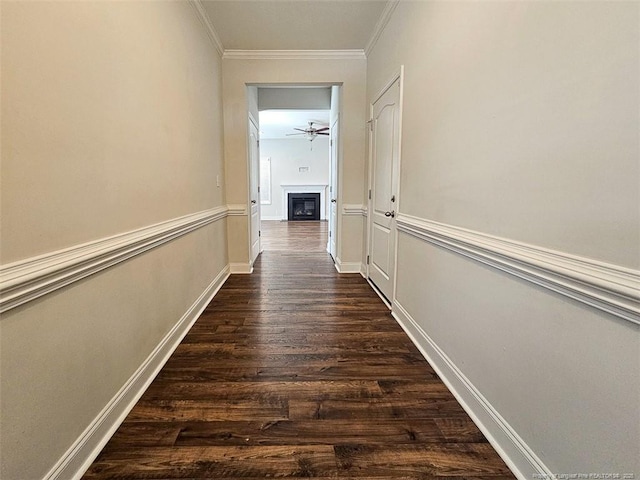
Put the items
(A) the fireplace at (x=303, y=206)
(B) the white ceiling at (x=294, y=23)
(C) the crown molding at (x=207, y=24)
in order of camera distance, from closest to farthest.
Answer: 1. (C) the crown molding at (x=207, y=24)
2. (B) the white ceiling at (x=294, y=23)
3. (A) the fireplace at (x=303, y=206)

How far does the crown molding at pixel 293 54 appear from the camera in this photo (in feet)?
11.7

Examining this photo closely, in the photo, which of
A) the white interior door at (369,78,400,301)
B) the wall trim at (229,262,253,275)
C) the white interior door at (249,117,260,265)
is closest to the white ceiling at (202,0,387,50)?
the white interior door at (369,78,400,301)

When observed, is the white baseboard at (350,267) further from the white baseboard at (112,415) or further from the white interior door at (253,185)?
the white baseboard at (112,415)

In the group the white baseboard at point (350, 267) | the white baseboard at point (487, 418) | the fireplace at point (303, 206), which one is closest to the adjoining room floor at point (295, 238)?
the white baseboard at point (350, 267)

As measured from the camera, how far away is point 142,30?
168 centimetres

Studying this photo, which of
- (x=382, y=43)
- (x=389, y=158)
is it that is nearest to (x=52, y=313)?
(x=389, y=158)

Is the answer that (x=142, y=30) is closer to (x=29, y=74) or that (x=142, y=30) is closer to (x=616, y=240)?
(x=29, y=74)

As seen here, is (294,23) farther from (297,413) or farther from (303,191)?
(303,191)

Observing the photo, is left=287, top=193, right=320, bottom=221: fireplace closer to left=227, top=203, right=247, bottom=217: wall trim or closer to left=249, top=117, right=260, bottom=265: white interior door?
left=249, top=117, right=260, bottom=265: white interior door

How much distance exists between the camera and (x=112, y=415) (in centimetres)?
139

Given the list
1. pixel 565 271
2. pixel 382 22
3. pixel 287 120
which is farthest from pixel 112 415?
pixel 287 120

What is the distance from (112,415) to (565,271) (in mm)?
1829

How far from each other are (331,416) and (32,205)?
142 cm

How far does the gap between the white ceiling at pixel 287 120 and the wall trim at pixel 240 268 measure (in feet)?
11.7
